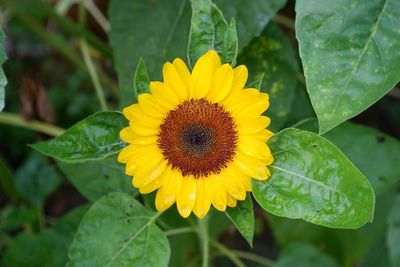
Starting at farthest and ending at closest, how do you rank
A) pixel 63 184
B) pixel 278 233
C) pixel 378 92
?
pixel 63 184 → pixel 278 233 → pixel 378 92

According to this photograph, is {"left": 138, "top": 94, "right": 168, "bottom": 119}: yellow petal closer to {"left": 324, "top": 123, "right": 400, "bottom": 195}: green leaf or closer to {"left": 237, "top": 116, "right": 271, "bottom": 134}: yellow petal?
{"left": 237, "top": 116, "right": 271, "bottom": 134}: yellow petal

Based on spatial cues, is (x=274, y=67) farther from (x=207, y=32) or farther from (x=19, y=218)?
(x=19, y=218)

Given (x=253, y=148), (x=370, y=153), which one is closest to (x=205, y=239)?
(x=253, y=148)

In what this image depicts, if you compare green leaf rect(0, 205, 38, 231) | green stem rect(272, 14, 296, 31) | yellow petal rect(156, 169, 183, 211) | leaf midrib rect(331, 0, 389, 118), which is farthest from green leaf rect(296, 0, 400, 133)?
green leaf rect(0, 205, 38, 231)

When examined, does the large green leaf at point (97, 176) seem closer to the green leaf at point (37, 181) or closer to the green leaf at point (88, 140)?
the green leaf at point (88, 140)

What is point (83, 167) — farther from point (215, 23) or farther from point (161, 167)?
point (215, 23)

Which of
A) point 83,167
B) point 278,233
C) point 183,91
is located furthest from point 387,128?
point 183,91
